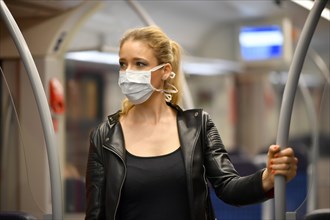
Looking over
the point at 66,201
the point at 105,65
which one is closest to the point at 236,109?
the point at 105,65

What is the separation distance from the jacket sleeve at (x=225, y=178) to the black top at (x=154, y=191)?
0.51ft

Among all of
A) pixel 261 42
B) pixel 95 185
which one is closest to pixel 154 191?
pixel 95 185

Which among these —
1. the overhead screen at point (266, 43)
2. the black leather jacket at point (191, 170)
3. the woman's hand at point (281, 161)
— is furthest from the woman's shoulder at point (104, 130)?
the overhead screen at point (266, 43)

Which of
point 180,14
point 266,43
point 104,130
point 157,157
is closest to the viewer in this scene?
point 157,157

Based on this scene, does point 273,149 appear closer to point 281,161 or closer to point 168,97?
point 281,161

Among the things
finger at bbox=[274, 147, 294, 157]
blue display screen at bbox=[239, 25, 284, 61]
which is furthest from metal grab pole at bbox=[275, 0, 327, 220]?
blue display screen at bbox=[239, 25, 284, 61]

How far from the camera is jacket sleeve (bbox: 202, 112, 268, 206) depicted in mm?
2580

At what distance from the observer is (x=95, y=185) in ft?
8.61

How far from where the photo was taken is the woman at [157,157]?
8.34 feet

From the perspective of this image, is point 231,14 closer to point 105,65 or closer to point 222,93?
point 222,93

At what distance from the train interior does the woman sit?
13.5 inches

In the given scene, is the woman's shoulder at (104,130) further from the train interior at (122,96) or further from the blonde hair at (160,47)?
the train interior at (122,96)

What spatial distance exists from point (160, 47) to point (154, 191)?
21.6 inches

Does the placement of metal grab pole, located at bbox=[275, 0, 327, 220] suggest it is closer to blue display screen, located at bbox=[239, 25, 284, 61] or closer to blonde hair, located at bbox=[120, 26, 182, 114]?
blonde hair, located at bbox=[120, 26, 182, 114]
